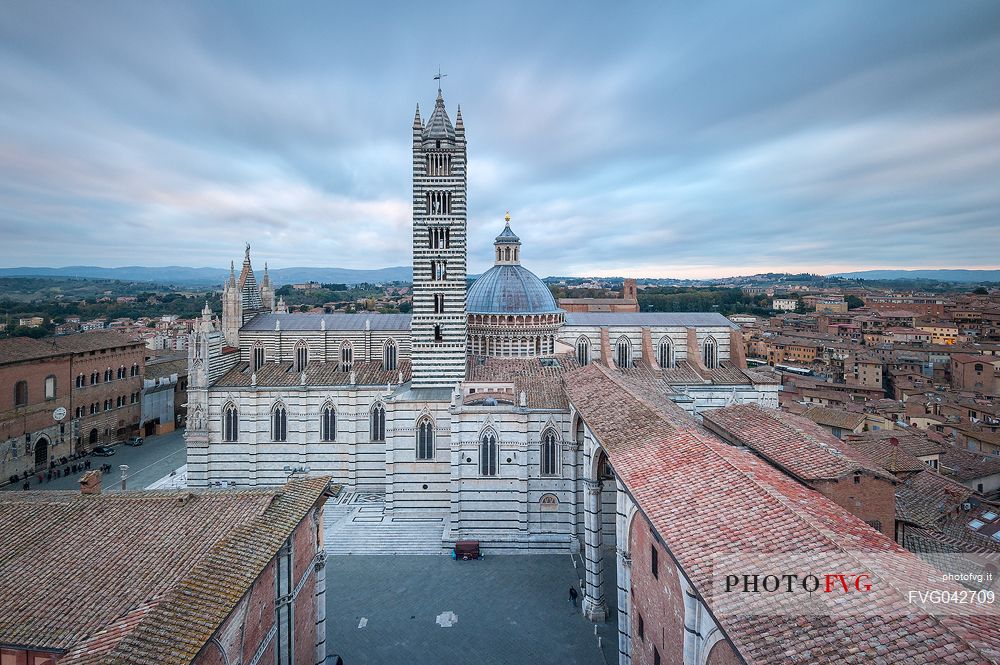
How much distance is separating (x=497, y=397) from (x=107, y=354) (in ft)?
113

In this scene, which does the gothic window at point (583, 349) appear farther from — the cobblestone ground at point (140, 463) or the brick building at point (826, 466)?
the cobblestone ground at point (140, 463)

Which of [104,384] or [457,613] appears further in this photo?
[104,384]

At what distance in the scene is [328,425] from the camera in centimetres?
3359

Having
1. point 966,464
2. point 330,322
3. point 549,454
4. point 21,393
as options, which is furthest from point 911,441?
point 21,393

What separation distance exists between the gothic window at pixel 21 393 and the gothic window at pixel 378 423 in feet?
81.8

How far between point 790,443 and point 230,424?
101ft

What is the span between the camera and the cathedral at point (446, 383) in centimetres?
2748

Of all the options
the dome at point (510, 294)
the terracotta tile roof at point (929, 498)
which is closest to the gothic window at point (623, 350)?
the dome at point (510, 294)

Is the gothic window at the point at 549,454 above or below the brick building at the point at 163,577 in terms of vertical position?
below

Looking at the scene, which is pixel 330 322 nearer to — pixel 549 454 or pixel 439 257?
pixel 439 257

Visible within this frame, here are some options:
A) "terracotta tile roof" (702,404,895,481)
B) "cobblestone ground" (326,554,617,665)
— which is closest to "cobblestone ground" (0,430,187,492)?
"cobblestone ground" (326,554,617,665)

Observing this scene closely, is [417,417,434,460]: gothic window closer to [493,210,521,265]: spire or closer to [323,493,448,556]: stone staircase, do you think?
[323,493,448,556]: stone staircase

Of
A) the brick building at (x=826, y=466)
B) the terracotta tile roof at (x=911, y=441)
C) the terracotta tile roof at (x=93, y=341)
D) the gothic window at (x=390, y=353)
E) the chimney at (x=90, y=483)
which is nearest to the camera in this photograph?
the brick building at (x=826, y=466)

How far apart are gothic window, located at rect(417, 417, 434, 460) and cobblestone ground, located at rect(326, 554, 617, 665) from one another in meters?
5.66
